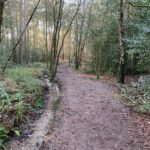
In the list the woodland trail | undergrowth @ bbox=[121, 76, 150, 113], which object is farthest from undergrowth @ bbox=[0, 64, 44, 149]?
undergrowth @ bbox=[121, 76, 150, 113]

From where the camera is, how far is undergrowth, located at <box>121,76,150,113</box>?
32.9ft

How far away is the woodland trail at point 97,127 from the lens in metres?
6.75

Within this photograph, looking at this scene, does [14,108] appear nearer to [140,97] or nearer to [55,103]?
[55,103]

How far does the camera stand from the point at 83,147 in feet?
21.5

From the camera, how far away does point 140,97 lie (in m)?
11.6

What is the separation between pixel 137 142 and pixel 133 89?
281 inches

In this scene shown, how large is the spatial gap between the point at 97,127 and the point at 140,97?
4.19 meters

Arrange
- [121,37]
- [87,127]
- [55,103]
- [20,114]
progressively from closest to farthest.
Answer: [87,127]
[20,114]
[55,103]
[121,37]

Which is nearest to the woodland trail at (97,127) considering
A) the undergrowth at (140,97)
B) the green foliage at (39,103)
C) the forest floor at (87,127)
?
the forest floor at (87,127)

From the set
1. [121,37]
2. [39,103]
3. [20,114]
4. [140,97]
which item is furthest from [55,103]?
[121,37]

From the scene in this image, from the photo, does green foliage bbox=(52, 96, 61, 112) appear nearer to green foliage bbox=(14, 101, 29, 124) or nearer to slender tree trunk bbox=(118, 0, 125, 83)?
green foliage bbox=(14, 101, 29, 124)

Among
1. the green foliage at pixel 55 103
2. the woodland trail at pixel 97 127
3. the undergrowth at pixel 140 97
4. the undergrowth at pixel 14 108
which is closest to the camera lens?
the woodland trail at pixel 97 127

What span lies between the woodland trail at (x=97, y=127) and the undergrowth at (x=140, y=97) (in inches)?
18.9

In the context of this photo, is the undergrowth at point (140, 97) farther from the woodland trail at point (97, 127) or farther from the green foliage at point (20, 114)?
the green foliage at point (20, 114)
